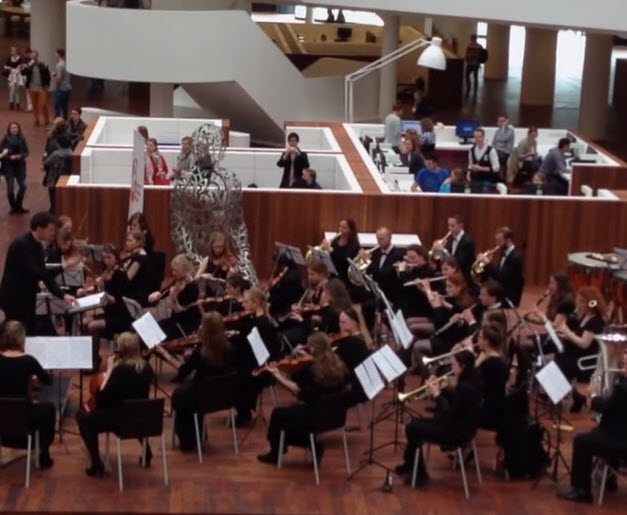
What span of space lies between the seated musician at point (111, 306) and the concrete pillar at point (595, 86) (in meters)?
16.2

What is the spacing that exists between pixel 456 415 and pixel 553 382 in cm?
71

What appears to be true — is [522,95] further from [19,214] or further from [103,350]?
[103,350]

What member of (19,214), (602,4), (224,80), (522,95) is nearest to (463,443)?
(19,214)

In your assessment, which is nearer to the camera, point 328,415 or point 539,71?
point 328,415

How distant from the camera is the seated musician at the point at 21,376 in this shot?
10461 millimetres

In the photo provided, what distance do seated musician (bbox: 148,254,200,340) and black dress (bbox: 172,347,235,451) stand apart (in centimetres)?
152

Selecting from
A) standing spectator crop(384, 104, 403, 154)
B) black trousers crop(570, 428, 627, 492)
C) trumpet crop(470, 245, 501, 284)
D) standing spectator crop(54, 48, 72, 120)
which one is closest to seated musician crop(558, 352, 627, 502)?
black trousers crop(570, 428, 627, 492)

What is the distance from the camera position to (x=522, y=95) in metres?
34.1

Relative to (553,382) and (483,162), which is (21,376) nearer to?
(553,382)

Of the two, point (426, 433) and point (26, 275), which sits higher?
point (26, 275)

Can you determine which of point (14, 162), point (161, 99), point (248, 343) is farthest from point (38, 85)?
point (248, 343)

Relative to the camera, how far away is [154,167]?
1789 centimetres

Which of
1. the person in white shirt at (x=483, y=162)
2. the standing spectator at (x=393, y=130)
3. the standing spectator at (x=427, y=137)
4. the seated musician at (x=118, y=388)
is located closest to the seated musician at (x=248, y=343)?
the seated musician at (x=118, y=388)

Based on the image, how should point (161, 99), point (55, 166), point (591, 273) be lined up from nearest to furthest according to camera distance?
1. point (591, 273)
2. point (55, 166)
3. point (161, 99)
